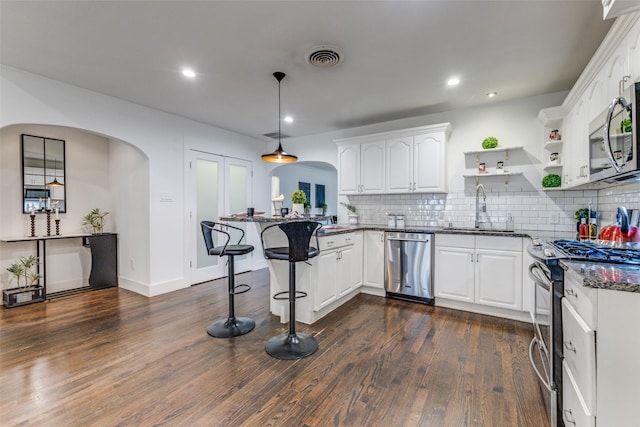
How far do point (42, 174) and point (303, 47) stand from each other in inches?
163

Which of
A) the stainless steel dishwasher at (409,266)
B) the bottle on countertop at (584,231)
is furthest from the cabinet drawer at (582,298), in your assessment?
the stainless steel dishwasher at (409,266)

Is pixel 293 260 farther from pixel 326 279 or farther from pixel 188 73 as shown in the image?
pixel 188 73

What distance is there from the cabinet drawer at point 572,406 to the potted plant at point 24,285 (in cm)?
525

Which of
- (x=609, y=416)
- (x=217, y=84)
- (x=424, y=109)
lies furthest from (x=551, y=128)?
(x=217, y=84)

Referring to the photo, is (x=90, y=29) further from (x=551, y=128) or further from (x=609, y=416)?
(x=551, y=128)

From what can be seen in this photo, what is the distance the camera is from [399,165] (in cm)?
411

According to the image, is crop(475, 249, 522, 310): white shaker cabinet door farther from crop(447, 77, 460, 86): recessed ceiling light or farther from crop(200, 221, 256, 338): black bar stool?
crop(200, 221, 256, 338): black bar stool

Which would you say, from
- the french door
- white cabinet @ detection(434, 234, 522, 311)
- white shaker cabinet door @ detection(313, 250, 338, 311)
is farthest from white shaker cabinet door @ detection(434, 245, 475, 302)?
the french door

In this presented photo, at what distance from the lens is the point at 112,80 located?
10.3ft

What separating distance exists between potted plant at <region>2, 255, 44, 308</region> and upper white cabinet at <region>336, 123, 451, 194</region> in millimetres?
4265

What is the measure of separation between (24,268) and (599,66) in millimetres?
6324

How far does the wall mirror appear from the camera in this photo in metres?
3.89

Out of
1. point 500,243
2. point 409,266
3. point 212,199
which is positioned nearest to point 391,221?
point 409,266

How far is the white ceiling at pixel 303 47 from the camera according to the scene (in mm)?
2018
